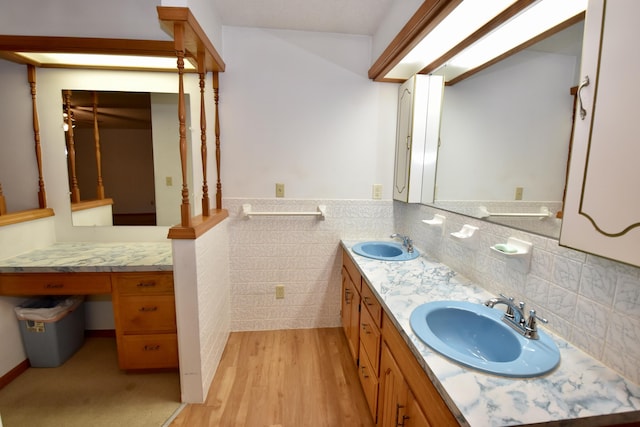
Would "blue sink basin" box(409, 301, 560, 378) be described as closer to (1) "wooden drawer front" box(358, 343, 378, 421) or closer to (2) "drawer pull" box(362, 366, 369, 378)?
(1) "wooden drawer front" box(358, 343, 378, 421)

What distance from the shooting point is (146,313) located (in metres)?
1.82

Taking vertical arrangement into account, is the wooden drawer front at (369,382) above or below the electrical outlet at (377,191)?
below

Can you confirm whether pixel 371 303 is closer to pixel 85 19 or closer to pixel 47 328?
pixel 47 328

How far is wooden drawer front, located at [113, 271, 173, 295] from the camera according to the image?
1.78 meters

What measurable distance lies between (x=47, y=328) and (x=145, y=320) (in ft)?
2.39

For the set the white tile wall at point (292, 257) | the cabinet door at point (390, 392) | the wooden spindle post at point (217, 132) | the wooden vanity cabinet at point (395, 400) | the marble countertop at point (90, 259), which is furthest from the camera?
the white tile wall at point (292, 257)

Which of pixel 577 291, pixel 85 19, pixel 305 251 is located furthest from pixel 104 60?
pixel 577 291

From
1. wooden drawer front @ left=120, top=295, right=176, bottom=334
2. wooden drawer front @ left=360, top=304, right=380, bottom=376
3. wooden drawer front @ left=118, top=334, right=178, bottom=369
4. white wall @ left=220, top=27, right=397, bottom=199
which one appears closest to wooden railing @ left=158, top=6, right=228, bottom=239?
white wall @ left=220, top=27, right=397, bottom=199

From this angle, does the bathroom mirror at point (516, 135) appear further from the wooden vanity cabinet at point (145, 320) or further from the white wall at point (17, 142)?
the white wall at point (17, 142)

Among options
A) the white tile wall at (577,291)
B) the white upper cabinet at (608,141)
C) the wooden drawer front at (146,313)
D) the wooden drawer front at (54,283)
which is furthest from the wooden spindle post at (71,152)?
the white upper cabinet at (608,141)

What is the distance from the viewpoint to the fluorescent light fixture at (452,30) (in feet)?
4.04

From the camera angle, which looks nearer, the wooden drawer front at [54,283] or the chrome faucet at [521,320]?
the chrome faucet at [521,320]

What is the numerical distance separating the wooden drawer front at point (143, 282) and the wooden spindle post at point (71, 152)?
3.09 ft

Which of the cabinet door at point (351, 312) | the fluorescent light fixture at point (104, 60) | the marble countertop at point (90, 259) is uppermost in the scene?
the fluorescent light fixture at point (104, 60)
